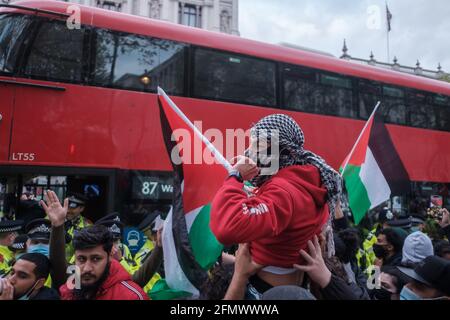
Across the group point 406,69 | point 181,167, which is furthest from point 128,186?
point 406,69

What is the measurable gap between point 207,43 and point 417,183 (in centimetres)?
513

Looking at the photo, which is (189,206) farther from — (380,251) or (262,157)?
(380,251)

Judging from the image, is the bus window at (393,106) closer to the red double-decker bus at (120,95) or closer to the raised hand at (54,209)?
the red double-decker bus at (120,95)

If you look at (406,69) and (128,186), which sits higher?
(406,69)

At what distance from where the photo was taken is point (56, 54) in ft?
16.1

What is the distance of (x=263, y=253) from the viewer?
5.09 feet

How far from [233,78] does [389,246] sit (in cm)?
356

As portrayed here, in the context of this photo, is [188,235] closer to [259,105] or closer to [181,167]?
[181,167]

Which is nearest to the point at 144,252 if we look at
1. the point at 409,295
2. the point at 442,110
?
the point at 409,295

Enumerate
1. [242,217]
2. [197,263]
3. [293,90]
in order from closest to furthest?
[242,217], [197,263], [293,90]

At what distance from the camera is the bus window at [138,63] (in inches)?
204

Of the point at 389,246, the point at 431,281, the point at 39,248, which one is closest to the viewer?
the point at 431,281

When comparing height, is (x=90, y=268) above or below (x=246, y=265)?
below

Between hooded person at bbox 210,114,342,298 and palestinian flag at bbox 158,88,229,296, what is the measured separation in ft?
1.18
